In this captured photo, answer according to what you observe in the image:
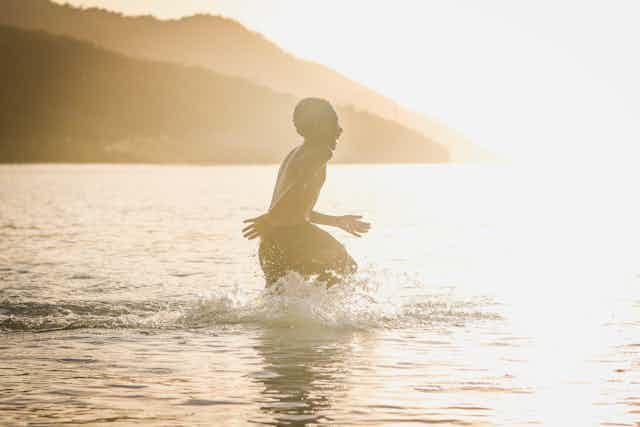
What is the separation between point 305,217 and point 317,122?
1.04m

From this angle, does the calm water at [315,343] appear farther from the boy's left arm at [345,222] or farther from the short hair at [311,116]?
the short hair at [311,116]

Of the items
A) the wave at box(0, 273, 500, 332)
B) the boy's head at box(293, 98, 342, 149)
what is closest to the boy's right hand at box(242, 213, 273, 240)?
the wave at box(0, 273, 500, 332)

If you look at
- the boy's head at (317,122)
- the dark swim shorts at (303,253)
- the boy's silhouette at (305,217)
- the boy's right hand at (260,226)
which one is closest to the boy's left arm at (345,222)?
the boy's silhouette at (305,217)

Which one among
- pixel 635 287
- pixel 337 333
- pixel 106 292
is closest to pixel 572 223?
pixel 635 287

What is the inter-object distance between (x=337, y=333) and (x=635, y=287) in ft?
26.2

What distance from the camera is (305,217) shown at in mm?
12234

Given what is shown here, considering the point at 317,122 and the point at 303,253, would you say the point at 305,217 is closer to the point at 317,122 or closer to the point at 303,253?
the point at 303,253

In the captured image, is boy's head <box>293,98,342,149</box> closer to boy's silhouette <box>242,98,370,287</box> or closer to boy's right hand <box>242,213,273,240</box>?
boy's silhouette <box>242,98,370,287</box>

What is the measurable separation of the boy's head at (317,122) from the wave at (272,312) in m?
1.58

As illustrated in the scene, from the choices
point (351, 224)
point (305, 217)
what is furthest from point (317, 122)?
point (351, 224)

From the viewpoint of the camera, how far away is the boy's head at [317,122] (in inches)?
471

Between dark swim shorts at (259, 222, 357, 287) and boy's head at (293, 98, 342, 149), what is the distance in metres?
0.98

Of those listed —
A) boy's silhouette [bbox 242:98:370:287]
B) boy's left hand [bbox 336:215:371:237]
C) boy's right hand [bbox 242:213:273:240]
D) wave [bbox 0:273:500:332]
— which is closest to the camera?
boy's right hand [bbox 242:213:273:240]

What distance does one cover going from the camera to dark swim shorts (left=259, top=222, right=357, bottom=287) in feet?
40.0
